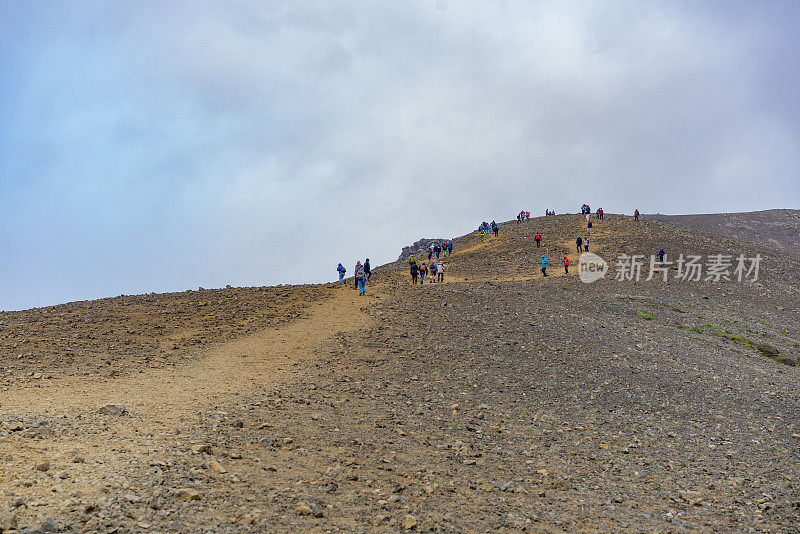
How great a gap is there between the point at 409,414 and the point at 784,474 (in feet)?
29.9

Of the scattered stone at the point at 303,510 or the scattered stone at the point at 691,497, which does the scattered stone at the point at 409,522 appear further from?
the scattered stone at the point at 691,497

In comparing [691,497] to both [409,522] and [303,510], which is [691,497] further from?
[303,510]

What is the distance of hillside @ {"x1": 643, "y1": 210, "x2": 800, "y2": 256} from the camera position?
8206cm

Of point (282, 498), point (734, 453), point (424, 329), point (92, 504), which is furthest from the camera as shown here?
point (424, 329)

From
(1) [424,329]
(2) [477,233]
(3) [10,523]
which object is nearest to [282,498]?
(3) [10,523]

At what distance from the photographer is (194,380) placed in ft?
59.8

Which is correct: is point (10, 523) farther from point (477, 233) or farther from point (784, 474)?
point (477, 233)

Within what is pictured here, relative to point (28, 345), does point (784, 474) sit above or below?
below

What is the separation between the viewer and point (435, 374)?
65.3 feet

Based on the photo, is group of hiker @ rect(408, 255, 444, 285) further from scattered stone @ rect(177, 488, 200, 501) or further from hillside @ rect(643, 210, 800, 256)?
hillside @ rect(643, 210, 800, 256)

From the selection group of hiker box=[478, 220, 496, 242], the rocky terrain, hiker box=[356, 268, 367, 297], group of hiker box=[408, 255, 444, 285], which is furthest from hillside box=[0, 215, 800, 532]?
the rocky terrain

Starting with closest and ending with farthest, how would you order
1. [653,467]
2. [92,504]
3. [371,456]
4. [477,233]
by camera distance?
1. [92,504]
2. [371,456]
3. [653,467]
4. [477,233]

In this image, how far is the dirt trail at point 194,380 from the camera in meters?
15.3

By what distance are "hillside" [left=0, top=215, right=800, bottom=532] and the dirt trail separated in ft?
0.37
